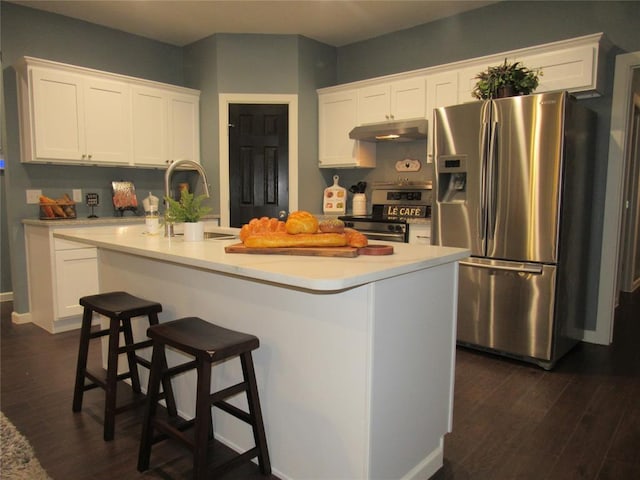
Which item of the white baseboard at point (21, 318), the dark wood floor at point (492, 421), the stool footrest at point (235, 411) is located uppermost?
the stool footrest at point (235, 411)

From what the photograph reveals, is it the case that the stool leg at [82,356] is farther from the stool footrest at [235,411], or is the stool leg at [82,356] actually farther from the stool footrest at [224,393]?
the stool footrest at [224,393]

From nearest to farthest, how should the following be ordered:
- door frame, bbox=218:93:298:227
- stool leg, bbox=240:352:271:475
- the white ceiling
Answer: stool leg, bbox=240:352:271:475 < the white ceiling < door frame, bbox=218:93:298:227

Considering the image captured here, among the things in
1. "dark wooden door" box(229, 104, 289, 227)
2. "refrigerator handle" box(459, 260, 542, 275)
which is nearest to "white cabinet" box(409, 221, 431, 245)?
"refrigerator handle" box(459, 260, 542, 275)

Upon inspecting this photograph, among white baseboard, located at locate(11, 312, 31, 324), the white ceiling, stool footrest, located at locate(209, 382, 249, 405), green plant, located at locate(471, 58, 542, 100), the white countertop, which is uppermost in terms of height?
the white ceiling

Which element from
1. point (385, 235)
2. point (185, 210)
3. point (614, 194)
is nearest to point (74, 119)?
point (185, 210)

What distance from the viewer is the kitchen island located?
153cm

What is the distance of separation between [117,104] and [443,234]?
322 cm

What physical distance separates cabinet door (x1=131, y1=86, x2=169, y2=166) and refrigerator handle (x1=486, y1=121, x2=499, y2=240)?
10.5 feet

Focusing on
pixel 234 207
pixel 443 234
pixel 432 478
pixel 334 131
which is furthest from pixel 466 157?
pixel 234 207

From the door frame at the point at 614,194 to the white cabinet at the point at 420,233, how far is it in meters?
1.30

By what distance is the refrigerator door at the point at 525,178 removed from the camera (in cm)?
293

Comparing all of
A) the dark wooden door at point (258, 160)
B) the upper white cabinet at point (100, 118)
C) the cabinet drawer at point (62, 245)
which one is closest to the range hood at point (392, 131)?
the dark wooden door at point (258, 160)

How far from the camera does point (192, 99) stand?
492cm

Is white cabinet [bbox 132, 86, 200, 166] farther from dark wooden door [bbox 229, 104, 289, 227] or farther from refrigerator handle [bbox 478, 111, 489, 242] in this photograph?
refrigerator handle [bbox 478, 111, 489, 242]
